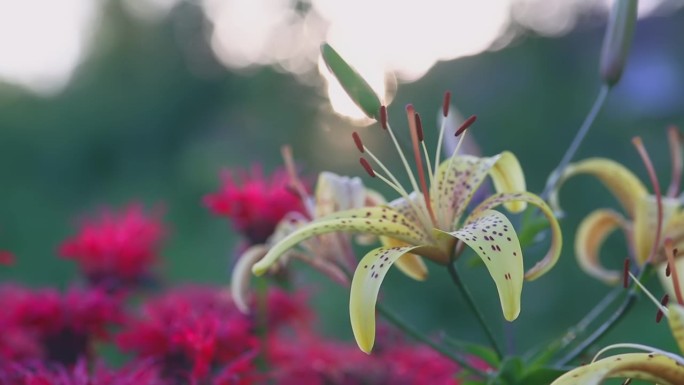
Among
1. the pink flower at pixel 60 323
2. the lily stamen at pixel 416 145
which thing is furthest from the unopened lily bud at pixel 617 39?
the pink flower at pixel 60 323

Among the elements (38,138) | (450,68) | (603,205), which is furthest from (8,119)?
(603,205)

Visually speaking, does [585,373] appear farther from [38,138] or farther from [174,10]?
[174,10]

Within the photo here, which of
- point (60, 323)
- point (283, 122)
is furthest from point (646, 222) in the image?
point (283, 122)

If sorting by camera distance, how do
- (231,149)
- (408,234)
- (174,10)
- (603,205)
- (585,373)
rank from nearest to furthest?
(585,373), (408,234), (603,205), (231,149), (174,10)

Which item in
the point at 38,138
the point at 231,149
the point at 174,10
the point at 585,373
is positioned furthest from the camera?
the point at 174,10

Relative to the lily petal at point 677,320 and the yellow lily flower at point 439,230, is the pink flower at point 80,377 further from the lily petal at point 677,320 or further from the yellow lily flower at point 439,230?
the lily petal at point 677,320

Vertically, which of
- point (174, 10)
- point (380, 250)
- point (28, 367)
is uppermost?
point (174, 10)

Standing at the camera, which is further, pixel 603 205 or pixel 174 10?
pixel 174 10

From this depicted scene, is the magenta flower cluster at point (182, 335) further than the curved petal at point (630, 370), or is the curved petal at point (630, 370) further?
the magenta flower cluster at point (182, 335)
